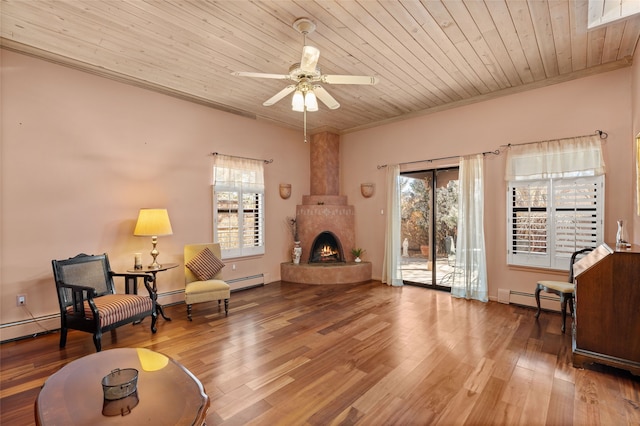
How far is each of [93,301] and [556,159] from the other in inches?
231

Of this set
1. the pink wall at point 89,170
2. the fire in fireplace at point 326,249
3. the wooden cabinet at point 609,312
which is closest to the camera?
the wooden cabinet at point 609,312

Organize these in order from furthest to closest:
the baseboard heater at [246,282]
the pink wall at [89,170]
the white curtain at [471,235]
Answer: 1. the baseboard heater at [246,282]
2. the white curtain at [471,235]
3. the pink wall at [89,170]

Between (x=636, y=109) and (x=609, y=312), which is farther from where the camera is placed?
(x=636, y=109)

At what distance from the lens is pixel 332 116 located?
5.58 m

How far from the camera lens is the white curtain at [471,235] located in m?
4.65

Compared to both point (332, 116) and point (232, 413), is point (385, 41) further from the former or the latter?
point (232, 413)

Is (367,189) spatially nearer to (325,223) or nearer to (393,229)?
(393,229)

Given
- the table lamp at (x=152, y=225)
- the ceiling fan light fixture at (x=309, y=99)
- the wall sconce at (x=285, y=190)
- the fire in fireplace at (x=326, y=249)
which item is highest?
the ceiling fan light fixture at (x=309, y=99)

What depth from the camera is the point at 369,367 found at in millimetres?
2686

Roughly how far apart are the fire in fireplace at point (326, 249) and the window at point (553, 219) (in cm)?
308

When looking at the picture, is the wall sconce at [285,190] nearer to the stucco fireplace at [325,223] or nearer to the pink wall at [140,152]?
the stucco fireplace at [325,223]

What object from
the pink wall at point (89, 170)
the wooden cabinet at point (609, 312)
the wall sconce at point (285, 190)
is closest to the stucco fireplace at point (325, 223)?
the wall sconce at point (285, 190)

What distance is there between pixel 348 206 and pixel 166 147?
3.58 m

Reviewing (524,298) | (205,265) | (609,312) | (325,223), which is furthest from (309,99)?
(524,298)
